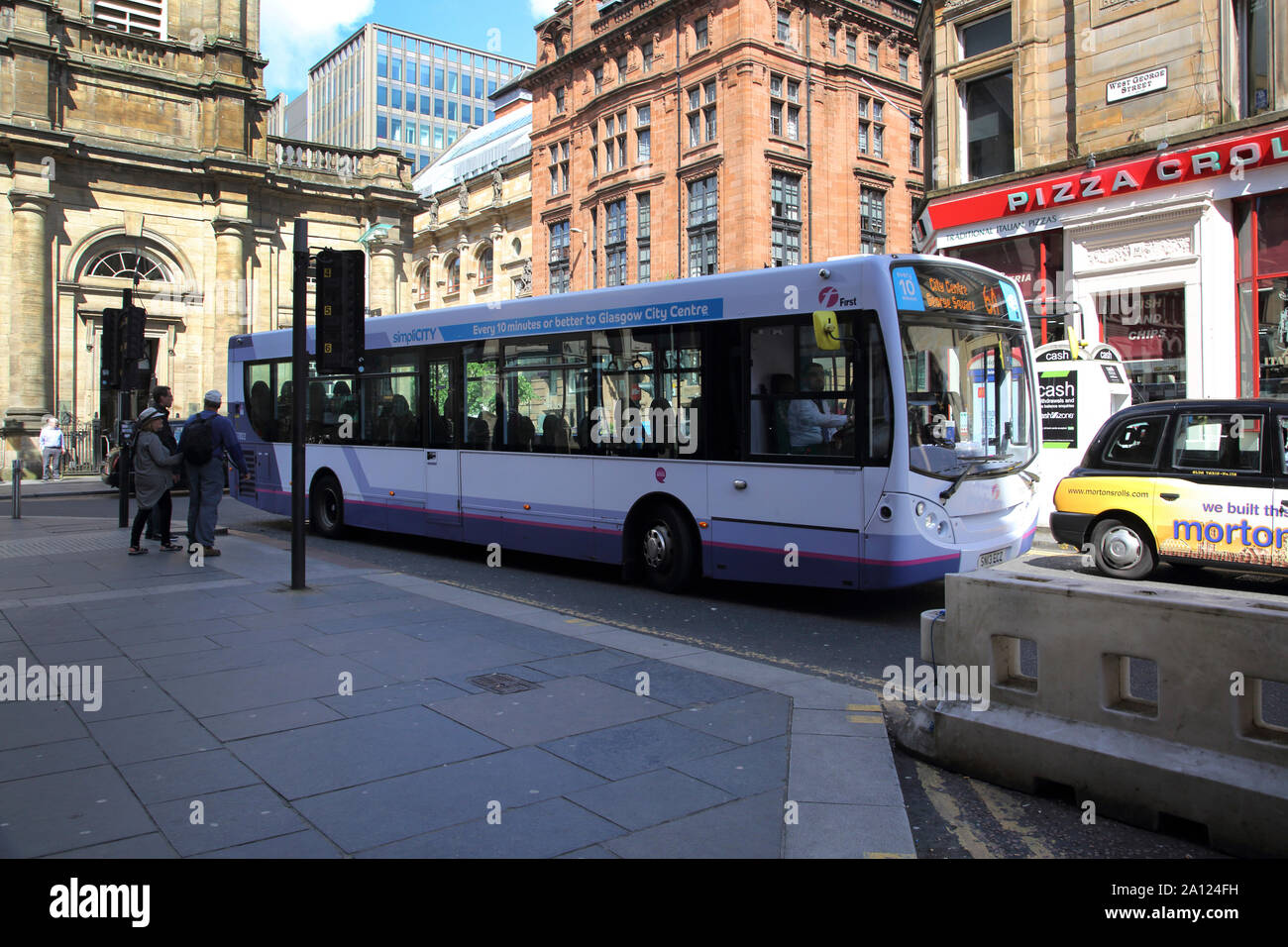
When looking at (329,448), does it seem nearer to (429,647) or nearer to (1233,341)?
(429,647)

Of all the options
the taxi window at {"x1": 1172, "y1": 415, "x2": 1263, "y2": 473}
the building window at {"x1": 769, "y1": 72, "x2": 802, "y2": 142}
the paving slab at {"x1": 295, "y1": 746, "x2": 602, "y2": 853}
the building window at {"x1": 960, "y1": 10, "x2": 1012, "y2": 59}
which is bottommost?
the paving slab at {"x1": 295, "y1": 746, "x2": 602, "y2": 853}

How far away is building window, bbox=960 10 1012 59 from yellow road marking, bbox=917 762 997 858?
69.2 feet

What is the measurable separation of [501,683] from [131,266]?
31003mm

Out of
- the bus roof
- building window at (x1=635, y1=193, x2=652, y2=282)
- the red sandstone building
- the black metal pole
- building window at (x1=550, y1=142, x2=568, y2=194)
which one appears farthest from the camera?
building window at (x1=550, y1=142, x2=568, y2=194)

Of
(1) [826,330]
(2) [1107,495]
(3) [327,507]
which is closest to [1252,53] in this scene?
(2) [1107,495]

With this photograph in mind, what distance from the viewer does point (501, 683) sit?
5918 millimetres

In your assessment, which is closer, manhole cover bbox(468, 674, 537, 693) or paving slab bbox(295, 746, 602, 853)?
paving slab bbox(295, 746, 602, 853)

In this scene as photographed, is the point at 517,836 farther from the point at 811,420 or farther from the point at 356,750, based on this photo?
the point at 811,420

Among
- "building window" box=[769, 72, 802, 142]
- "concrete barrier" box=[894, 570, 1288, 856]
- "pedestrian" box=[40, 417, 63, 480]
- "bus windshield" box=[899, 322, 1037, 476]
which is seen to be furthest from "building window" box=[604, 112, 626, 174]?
"concrete barrier" box=[894, 570, 1288, 856]

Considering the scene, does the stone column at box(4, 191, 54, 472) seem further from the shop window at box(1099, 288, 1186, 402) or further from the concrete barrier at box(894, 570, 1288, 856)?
the concrete barrier at box(894, 570, 1288, 856)

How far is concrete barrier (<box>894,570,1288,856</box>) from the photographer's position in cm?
368

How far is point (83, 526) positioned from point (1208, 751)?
1605 centimetres

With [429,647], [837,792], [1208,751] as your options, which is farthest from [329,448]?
[1208,751]
